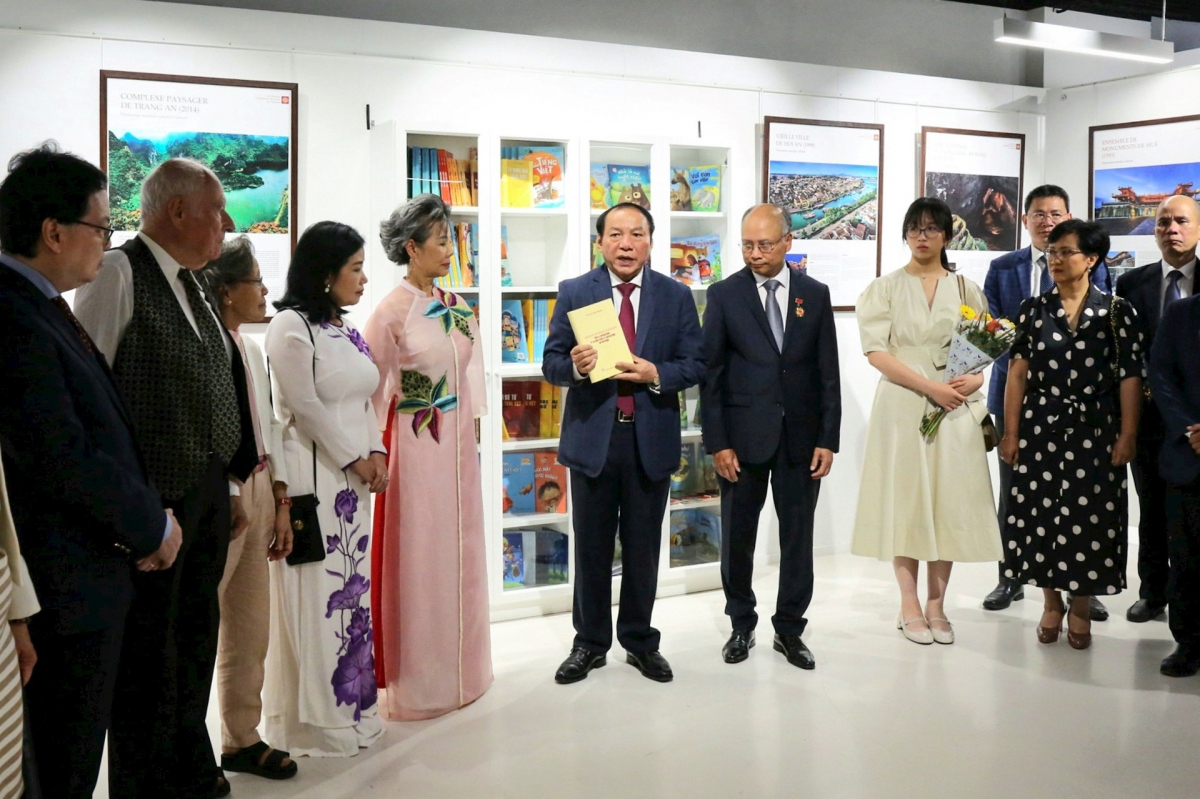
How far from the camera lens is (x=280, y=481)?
3.27 meters

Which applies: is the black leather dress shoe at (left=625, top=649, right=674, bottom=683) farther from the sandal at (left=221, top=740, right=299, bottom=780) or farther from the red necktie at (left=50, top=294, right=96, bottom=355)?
the red necktie at (left=50, top=294, right=96, bottom=355)

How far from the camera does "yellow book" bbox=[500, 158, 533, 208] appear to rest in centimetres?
493

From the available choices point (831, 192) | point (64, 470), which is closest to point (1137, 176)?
point (831, 192)

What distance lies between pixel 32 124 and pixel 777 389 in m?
3.37

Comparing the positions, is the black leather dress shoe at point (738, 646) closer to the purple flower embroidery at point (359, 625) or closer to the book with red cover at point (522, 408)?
the book with red cover at point (522, 408)

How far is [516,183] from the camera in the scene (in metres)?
4.96

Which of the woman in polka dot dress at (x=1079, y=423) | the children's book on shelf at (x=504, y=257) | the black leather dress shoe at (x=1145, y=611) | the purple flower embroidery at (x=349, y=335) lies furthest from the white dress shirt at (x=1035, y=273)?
the purple flower embroidery at (x=349, y=335)

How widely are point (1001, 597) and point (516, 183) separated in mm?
3133

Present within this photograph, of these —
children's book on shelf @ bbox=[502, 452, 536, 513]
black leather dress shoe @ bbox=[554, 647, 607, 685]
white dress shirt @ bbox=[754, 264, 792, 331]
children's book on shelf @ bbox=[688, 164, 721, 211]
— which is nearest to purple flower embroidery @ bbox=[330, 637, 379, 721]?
black leather dress shoe @ bbox=[554, 647, 607, 685]

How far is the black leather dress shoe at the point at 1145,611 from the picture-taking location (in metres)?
4.96

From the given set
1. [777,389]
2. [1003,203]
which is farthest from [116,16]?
[1003,203]

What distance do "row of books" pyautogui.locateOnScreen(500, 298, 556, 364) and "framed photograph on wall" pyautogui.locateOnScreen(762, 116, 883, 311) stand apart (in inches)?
69.0

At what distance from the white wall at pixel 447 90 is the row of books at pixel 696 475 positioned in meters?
1.21

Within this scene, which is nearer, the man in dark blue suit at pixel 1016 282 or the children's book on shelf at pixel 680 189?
the man in dark blue suit at pixel 1016 282
